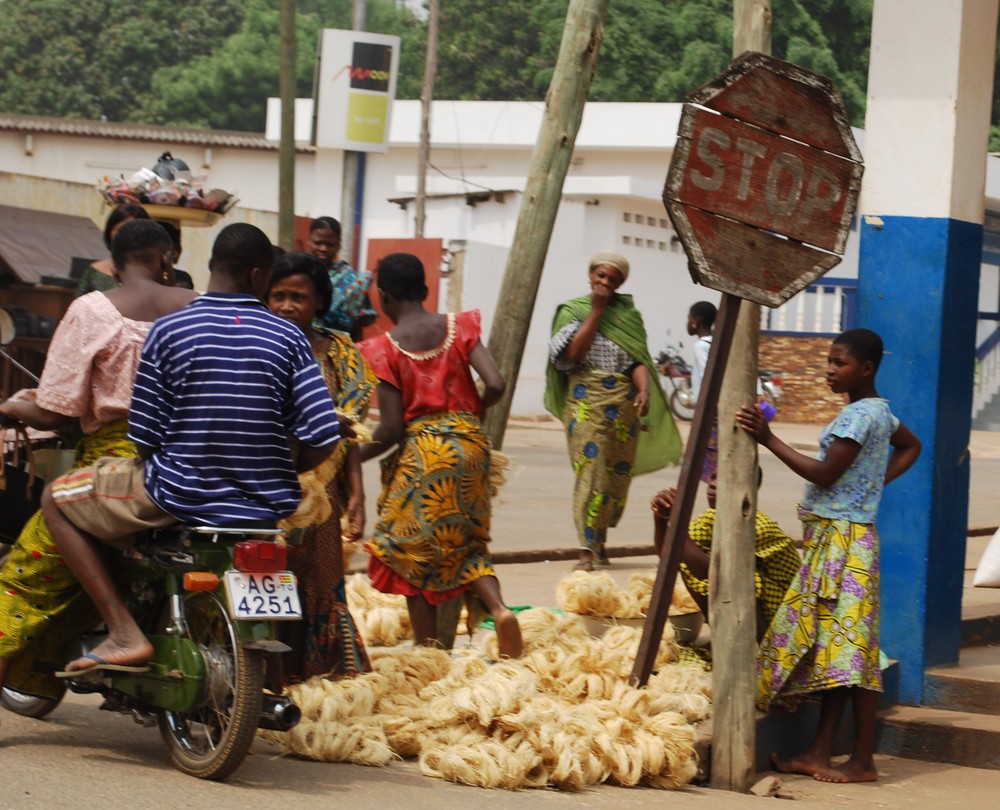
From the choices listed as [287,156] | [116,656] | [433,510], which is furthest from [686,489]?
[287,156]

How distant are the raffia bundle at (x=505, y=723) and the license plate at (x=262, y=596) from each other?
2.41 ft

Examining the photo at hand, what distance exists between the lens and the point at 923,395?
6254 millimetres

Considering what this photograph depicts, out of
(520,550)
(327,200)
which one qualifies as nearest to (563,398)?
(520,550)

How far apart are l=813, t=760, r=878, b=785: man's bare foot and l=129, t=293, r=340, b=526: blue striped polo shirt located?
2421mm

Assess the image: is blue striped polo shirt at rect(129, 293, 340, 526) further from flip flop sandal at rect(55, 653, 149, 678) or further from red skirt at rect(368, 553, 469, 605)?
red skirt at rect(368, 553, 469, 605)

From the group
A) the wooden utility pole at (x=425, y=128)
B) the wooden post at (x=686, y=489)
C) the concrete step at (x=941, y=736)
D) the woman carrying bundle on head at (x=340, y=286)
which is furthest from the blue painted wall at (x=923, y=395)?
the wooden utility pole at (x=425, y=128)

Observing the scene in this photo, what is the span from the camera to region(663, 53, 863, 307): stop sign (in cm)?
517

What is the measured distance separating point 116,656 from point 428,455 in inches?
69.9

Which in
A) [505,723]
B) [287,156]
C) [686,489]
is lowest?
[505,723]

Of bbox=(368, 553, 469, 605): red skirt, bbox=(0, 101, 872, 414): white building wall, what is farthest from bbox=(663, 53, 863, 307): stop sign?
bbox=(0, 101, 872, 414): white building wall

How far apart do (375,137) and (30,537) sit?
21.0m

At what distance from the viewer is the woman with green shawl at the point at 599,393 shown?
8805 millimetres

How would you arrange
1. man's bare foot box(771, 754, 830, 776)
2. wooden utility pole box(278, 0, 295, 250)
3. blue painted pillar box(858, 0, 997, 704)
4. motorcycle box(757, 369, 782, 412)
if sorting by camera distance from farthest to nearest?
1. motorcycle box(757, 369, 782, 412)
2. wooden utility pole box(278, 0, 295, 250)
3. blue painted pillar box(858, 0, 997, 704)
4. man's bare foot box(771, 754, 830, 776)

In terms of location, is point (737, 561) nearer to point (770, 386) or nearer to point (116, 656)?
point (116, 656)
